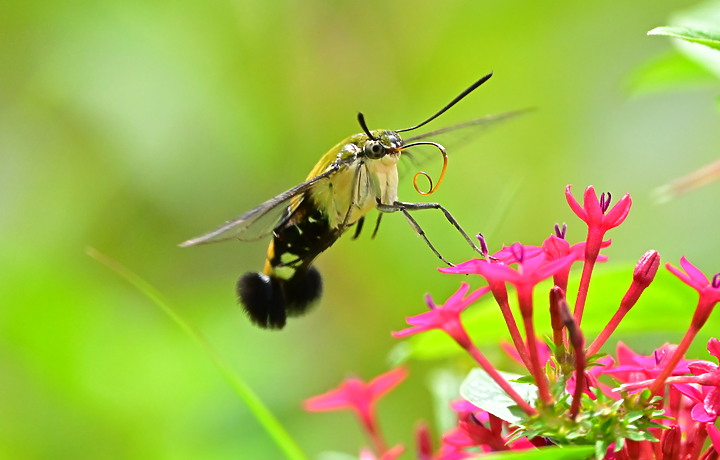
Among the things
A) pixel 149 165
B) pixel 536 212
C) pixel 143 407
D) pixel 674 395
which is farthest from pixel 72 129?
pixel 674 395

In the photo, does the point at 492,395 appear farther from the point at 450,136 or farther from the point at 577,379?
the point at 450,136

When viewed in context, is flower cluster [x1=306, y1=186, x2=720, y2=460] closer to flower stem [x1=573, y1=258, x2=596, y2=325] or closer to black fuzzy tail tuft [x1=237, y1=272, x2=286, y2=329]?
flower stem [x1=573, y1=258, x2=596, y2=325]

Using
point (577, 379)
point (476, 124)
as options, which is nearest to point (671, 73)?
point (476, 124)

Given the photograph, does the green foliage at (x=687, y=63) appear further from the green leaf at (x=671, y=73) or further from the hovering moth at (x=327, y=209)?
the hovering moth at (x=327, y=209)

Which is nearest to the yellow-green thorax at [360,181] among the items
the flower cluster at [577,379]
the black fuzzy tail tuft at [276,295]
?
the black fuzzy tail tuft at [276,295]

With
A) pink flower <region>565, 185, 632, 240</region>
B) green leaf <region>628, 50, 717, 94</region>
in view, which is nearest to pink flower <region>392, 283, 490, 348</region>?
pink flower <region>565, 185, 632, 240</region>
